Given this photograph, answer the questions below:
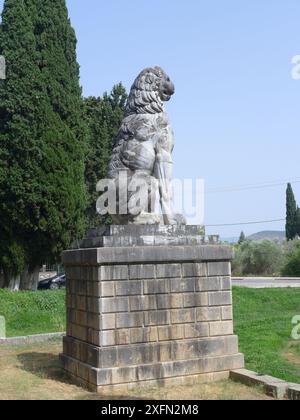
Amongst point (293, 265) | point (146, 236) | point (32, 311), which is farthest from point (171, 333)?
point (293, 265)

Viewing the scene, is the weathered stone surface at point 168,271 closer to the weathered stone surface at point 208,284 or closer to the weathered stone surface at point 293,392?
the weathered stone surface at point 208,284

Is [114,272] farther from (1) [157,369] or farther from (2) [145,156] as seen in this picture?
(2) [145,156]

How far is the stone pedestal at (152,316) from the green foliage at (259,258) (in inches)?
1111

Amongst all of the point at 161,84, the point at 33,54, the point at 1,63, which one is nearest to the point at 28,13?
the point at 33,54

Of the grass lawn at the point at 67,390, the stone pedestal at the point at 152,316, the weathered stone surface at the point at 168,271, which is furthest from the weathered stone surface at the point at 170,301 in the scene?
the grass lawn at the point at 67,390

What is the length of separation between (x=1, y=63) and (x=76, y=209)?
5266 mm

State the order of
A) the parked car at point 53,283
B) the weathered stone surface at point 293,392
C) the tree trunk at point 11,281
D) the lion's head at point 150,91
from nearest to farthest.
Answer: the weathered stone surface at point 293,392 → the lion's head at point 150,91 → the tree trunk at point 11,281 → the parked car at point 53,283

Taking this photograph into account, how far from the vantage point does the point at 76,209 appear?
18594 mm

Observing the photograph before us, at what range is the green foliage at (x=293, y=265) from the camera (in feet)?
102

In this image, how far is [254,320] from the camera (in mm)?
13383

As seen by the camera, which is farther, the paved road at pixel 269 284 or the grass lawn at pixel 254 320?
the paved road at pixel 269 284

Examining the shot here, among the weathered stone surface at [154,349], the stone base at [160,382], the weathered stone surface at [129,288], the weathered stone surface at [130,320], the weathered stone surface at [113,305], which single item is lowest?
the stone base at [160,382]

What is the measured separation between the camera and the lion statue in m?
7.96

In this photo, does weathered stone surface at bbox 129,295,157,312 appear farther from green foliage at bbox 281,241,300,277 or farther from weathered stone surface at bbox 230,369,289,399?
green foliage at bbox 281,241,300,277
